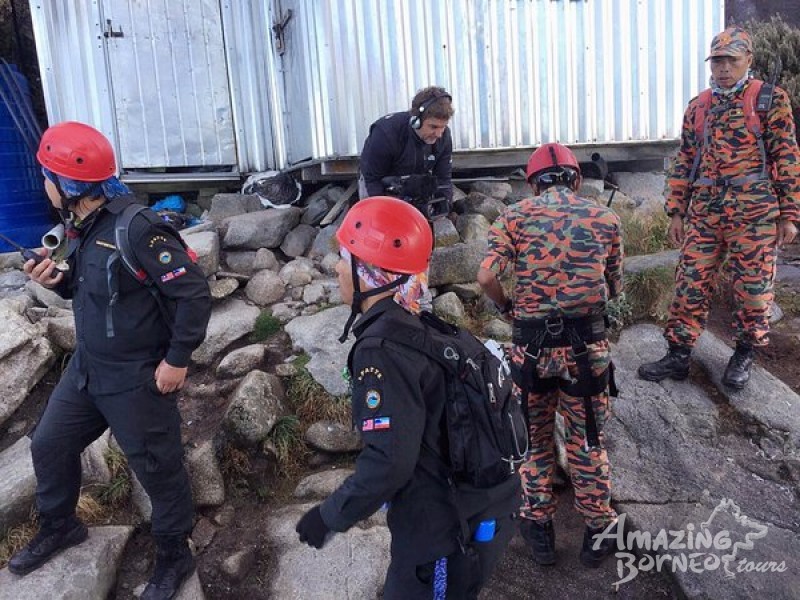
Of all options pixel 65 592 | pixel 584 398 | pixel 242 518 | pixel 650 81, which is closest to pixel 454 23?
pixel 650 81

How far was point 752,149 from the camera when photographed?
4.13 meters

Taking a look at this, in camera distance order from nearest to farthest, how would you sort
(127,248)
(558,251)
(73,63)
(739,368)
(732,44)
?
(127,248) < (558,251) < (732,44) < (739,368) < (73,63)

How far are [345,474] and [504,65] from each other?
4709 mm

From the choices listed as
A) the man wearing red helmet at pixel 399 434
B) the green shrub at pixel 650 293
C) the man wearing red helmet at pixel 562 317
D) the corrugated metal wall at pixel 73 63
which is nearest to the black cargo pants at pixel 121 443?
the man wearing red helmet at pixel 399 434

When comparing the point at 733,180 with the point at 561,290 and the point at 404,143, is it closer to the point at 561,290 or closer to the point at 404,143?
the point at 561,290

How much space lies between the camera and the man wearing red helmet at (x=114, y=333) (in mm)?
2852

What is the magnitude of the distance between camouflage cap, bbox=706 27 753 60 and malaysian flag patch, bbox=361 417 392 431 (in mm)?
3636

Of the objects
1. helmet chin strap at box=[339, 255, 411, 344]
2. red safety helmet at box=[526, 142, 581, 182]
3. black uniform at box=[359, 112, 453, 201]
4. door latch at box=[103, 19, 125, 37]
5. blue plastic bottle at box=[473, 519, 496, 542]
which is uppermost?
door latch at box=[103, 19, 125, 37]

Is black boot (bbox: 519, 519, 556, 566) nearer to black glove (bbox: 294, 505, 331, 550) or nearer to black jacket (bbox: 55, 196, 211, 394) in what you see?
black glove (bbox: 294, 505, 331, 550)

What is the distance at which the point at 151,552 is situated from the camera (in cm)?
353

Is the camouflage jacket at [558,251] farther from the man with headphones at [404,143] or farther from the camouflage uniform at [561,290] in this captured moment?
the man with headphones at [404,143]

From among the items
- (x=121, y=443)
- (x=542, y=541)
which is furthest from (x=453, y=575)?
(x=121, y=443)

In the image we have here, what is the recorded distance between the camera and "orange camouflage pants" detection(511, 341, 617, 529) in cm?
314

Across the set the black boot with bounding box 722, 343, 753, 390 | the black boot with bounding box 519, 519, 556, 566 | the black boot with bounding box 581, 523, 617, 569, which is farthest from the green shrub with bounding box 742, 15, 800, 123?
the black boot with bounding box 519, 519, 556, 566
